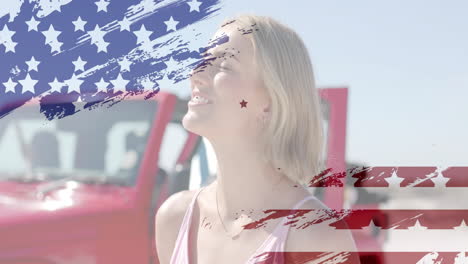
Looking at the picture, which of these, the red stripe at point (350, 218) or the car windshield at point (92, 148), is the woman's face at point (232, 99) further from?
the car windshield at point (92, 148)

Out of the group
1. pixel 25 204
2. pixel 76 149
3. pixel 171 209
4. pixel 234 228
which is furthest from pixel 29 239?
pixel 234 228

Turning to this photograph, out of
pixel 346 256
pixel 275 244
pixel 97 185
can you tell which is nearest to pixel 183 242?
pixel 275 244

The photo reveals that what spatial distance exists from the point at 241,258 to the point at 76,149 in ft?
5.44

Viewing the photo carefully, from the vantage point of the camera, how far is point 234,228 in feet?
3.76

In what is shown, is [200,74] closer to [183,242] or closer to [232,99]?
[232,99]

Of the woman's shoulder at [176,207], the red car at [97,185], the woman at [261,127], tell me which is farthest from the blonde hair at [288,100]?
the red car at [97,185]

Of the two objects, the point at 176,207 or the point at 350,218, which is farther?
the point at 176,207

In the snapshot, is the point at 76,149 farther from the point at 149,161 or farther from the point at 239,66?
the point at 239,66

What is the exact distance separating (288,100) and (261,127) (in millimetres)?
79

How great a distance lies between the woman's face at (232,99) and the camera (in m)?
1.04

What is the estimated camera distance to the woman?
1015 mm

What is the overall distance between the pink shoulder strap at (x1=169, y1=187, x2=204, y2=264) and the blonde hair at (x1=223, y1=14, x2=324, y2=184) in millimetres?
234

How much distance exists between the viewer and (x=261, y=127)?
106cm
